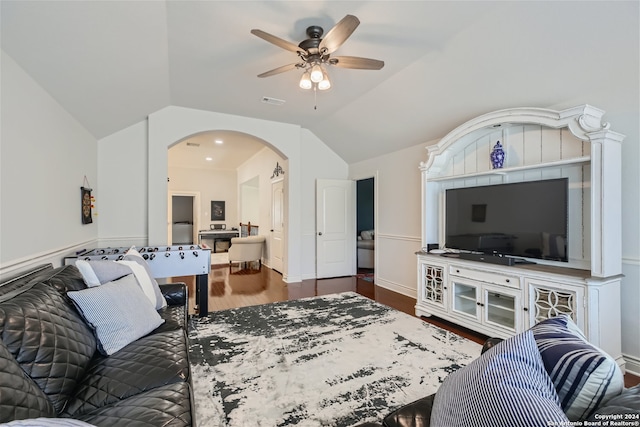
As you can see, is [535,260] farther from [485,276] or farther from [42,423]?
[42,423]

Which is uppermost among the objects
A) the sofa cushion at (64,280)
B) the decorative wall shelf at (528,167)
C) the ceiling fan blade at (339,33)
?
the ceiling fan blade at (339,33)

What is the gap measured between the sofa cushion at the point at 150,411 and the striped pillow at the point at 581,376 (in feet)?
3.91

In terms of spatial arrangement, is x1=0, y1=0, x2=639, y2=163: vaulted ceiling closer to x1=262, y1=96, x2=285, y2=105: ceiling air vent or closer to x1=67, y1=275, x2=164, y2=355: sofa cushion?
x1=262, y1=96, x2=285, y2=105: ceiling air vent

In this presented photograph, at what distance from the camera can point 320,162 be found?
5.64 metres

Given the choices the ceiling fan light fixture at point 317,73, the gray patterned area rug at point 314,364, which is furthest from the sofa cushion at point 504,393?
the ceiling fan light fixture at point 317,73

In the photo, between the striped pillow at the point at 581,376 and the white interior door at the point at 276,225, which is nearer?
the striped pillow at the point at 581,376

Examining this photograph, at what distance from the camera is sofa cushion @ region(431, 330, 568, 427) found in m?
0.62

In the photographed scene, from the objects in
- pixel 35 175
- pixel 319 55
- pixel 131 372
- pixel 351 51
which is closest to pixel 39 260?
pixel 35 175

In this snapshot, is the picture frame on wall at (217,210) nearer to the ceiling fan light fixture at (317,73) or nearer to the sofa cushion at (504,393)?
the ceiling fan light fixture at (317,73)

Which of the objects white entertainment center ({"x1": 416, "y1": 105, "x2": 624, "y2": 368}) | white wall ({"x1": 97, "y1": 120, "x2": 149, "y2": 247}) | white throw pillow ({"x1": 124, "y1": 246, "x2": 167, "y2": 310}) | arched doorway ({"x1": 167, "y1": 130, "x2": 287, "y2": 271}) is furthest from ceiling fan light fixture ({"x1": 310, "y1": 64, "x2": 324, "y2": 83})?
arched doorway ({"x1": 167, "y1": 130, "x2": 287, "y2": 271})

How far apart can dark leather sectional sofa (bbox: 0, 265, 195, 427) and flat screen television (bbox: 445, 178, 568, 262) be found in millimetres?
2997

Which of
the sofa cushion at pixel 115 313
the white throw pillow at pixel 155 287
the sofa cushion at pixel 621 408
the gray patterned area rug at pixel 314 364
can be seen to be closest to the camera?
the sofa cushion at pixel 621 408

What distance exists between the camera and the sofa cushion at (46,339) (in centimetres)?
112

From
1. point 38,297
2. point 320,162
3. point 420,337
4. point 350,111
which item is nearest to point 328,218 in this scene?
point 320,162
